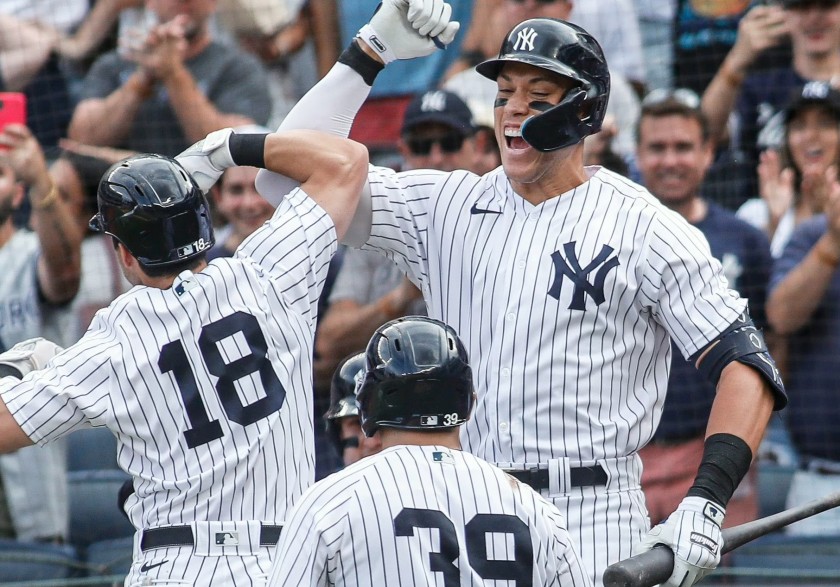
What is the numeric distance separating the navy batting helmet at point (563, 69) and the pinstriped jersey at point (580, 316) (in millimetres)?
184

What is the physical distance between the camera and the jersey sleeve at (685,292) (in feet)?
11.0

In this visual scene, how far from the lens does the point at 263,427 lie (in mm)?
3312

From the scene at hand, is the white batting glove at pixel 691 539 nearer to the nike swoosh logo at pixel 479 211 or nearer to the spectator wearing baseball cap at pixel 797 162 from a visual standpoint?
the nike swoosh logo at pixel 479 211

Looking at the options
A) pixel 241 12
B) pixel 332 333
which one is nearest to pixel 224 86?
pixel 241 12

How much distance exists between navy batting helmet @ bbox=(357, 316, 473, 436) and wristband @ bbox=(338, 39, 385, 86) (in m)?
1.22

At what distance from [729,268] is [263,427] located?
3.07 metres

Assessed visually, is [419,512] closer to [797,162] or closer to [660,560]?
[660,560]

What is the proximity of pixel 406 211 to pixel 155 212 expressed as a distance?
71 centimetres

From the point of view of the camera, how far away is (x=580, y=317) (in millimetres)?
3377

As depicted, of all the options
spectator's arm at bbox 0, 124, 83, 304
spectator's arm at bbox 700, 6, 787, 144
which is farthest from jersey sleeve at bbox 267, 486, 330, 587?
spectator's arm at bbox 700, 6, 787, 144

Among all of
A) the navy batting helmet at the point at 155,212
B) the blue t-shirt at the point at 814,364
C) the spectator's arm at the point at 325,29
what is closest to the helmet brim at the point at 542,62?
the navy batting helmet at the point at 155,212

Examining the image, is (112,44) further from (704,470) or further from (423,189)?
(704,470)

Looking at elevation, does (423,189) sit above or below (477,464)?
above

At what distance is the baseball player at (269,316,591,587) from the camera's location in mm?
2596
